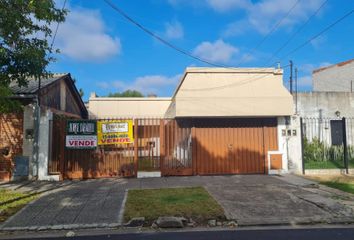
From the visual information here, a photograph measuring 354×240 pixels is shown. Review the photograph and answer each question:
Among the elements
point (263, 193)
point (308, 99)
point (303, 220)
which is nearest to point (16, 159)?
point (263, 193)

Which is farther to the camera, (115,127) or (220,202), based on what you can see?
(115,127)

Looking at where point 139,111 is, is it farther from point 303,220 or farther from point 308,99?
point 303,220

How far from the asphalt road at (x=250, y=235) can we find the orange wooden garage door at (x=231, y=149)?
6.97 meters

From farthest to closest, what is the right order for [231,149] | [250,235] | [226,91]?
1. [226,91]
2. [231,149]
3. [250,235]

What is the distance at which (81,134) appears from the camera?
43.4 ft

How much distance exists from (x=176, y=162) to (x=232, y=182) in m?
2.58

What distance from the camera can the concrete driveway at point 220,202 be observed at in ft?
25.3

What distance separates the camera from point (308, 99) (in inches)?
837

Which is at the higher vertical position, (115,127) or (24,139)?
(115,127)

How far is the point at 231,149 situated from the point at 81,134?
5.95 metres

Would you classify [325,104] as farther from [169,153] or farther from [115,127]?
[115,127]

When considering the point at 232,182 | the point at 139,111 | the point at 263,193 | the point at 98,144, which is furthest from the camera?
the point at 139,111

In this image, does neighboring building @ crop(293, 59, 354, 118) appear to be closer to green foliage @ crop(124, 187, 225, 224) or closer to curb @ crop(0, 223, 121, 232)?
green foliage @ crop(124, 187, 225, 224)

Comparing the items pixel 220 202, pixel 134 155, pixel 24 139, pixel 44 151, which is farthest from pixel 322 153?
pixel 24 139
